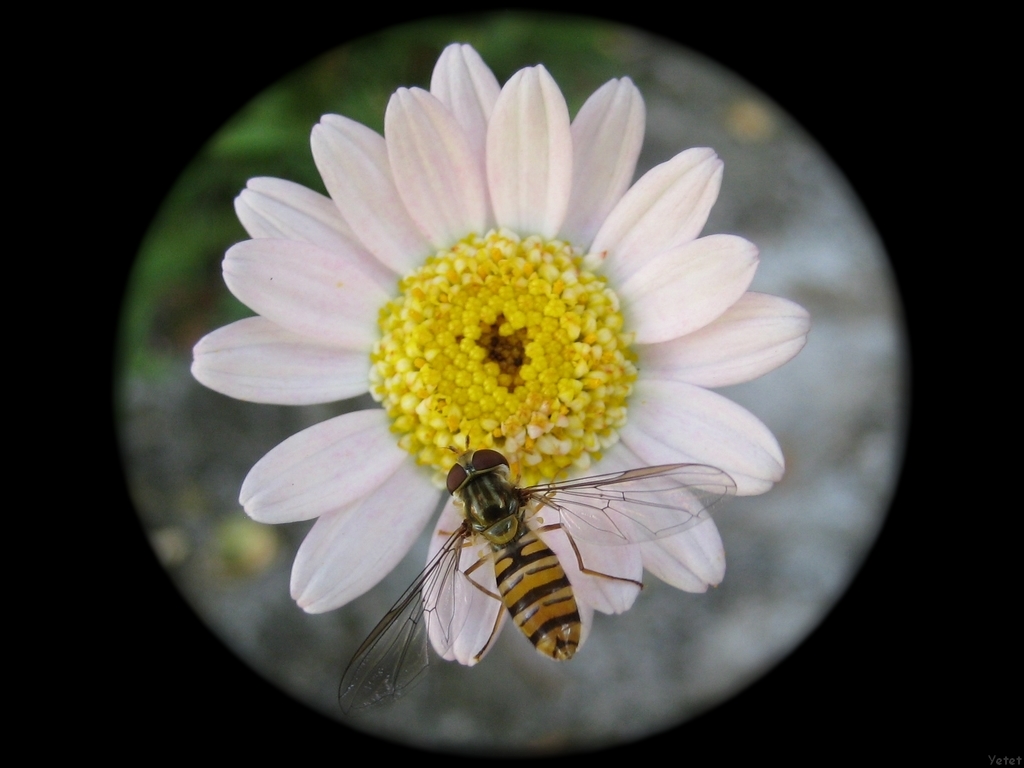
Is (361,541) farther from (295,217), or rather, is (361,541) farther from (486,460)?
(295,217)

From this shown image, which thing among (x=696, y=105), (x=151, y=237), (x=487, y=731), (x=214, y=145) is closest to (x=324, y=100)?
(x=214, y=145)

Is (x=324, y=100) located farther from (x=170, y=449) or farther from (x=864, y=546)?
(x=864, y=546)

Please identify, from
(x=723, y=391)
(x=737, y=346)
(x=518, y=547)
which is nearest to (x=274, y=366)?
(x=518, y=547)

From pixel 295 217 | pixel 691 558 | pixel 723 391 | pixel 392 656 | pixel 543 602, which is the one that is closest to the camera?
pixel 543 602

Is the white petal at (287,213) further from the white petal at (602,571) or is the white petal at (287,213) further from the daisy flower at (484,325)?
the white petal at (602,571)

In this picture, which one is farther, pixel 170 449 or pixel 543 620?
pixel 170 449

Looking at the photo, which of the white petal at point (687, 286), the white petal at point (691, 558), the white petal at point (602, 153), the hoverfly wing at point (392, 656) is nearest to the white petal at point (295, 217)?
the white petal at point (602, 153)

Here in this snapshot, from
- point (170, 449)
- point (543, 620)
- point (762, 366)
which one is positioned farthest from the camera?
point (170, 449)
